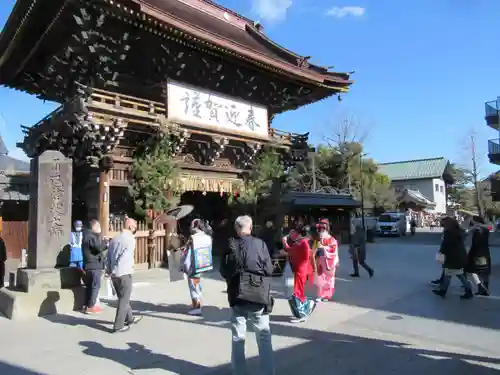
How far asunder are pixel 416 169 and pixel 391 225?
118ft

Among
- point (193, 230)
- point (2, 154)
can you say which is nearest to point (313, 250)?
point (193, 230)

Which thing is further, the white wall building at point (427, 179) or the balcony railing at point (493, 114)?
the white wall building at point (427, 179)

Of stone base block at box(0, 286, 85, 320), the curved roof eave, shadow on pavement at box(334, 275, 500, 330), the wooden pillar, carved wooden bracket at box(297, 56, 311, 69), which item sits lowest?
shadow on pavement at box(334, 275, 500, 330)

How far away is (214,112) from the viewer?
567 inches

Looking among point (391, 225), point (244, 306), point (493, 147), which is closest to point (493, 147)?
point (493, 147)

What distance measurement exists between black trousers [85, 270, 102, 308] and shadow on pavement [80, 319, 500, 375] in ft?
6.00

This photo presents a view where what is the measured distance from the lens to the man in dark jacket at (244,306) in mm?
3916

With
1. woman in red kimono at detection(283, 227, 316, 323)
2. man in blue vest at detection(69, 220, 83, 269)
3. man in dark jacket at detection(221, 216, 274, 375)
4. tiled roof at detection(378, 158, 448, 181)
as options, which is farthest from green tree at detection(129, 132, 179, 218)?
tiled roof at detection(378, 158, 448, 181)

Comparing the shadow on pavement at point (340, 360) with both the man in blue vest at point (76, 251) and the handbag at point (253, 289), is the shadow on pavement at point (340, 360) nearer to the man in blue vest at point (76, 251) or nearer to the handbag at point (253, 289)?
the handbag at point (253, 289)

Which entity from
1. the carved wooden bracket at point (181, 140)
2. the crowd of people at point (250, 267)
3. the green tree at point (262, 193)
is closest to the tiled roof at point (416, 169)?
the green tree at point (262, 193)

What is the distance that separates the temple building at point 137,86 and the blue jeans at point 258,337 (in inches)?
368

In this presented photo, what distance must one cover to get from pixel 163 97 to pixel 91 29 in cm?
313

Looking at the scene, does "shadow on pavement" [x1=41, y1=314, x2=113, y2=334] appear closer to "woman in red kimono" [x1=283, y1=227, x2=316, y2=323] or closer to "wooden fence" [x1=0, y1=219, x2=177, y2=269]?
"woman in red kimono" [x1=283, y1=227, x2=316, y2=323]

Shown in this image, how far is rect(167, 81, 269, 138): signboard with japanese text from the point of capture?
43.6ft
